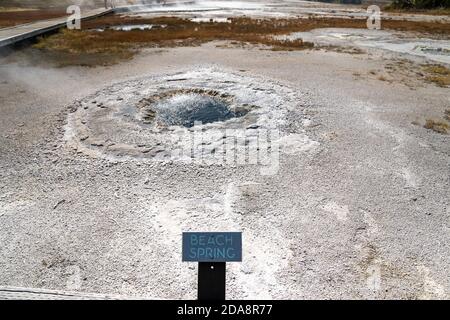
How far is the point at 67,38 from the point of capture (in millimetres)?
22656

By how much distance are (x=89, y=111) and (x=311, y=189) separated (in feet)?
21.7

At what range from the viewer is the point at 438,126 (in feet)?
30.3

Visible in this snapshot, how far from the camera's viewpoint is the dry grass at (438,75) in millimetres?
13281

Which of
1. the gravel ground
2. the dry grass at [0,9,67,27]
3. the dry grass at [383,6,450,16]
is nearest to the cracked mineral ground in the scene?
the gravel ground

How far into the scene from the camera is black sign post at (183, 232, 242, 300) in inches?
95.9

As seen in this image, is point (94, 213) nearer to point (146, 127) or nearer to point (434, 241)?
point (146, 127)

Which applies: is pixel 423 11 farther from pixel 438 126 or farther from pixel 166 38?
pixel 438 126

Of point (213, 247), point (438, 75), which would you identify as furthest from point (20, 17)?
point (213, 247)

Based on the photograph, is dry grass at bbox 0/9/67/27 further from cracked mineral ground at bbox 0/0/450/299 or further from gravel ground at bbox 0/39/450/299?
gravel ground at bbox 0/39/450/299

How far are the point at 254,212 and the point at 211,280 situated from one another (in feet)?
11.5

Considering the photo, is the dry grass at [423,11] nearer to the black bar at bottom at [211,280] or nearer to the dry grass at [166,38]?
the dry grass at [166,38]

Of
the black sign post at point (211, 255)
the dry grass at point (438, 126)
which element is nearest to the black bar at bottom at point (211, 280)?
the black sign post at point (211, 255)

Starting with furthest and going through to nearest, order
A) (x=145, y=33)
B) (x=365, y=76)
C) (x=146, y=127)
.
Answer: (x=145, y=33) < (x=365, y=76) < (x=146, y=127)

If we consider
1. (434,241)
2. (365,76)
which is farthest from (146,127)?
(365,76)
